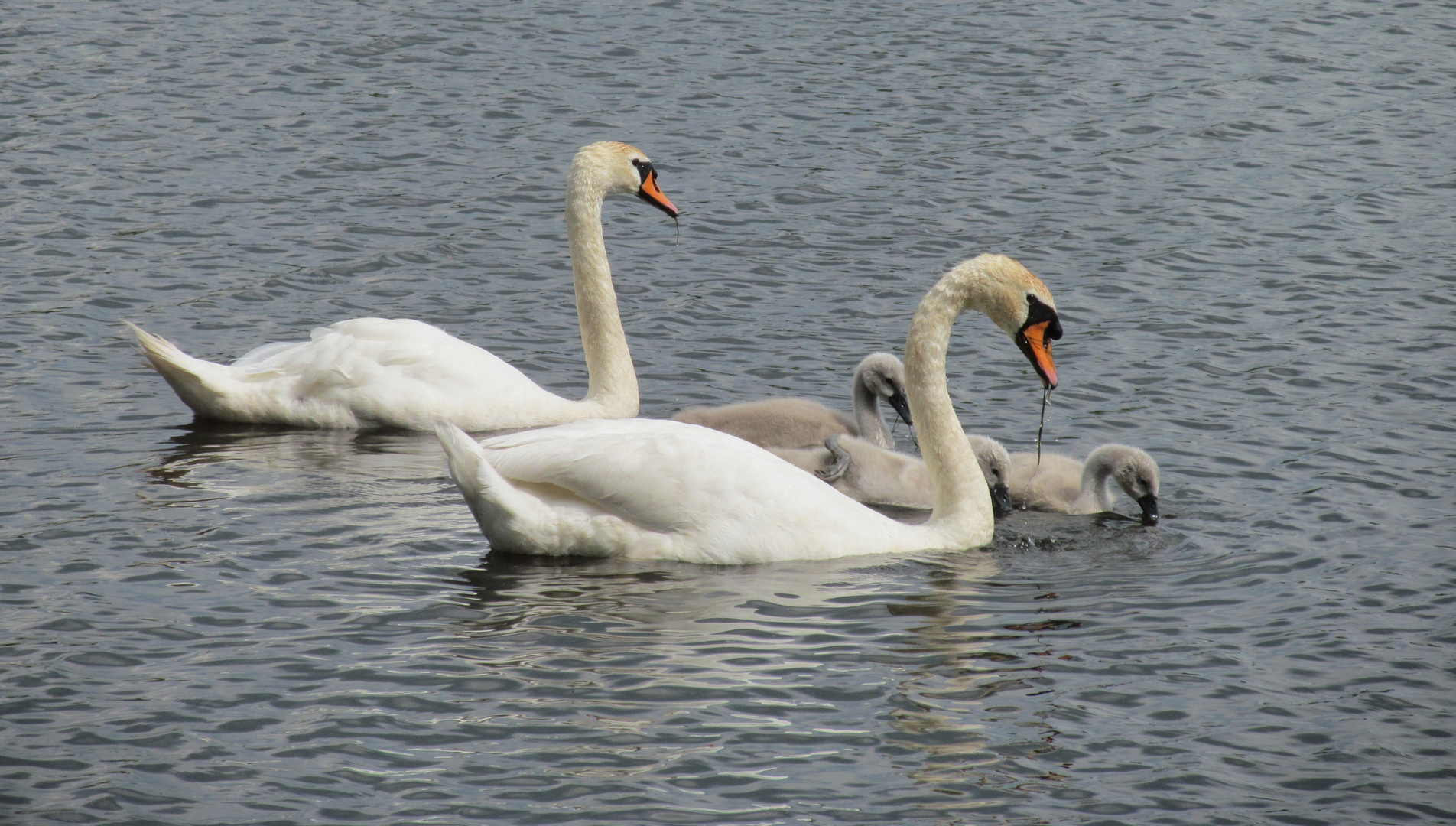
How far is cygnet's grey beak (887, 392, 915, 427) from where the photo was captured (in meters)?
10.3

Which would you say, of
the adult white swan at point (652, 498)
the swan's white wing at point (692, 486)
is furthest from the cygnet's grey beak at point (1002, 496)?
the swan's white wing at point (692, 486)

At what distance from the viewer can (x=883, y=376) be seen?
402 inches

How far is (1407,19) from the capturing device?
2138 cm

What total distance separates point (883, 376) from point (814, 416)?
1.95 feet

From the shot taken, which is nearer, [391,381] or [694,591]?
[694,591]

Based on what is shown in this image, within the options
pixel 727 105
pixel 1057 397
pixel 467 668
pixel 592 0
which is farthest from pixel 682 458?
pixel 592 0

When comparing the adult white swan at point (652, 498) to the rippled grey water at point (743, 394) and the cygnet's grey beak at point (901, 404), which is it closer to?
the rippled grey water at point (743, 394)

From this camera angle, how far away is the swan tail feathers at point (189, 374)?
9.83m

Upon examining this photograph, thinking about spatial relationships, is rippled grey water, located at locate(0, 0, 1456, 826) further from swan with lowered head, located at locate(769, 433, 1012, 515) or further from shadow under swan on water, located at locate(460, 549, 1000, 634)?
swan with lowered head, located at locate(769, 433, 1012, 515)

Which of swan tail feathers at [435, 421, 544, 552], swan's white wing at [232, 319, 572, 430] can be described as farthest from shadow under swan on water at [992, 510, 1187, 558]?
swan's white wing at [232, 319, 572, 430]

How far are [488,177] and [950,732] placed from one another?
1038 cm

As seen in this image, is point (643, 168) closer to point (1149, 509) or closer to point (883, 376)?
point (883, 376)

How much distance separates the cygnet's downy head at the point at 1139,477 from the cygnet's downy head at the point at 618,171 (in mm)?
3539

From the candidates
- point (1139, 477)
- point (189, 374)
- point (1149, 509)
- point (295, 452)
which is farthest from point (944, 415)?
point (189, 374)
